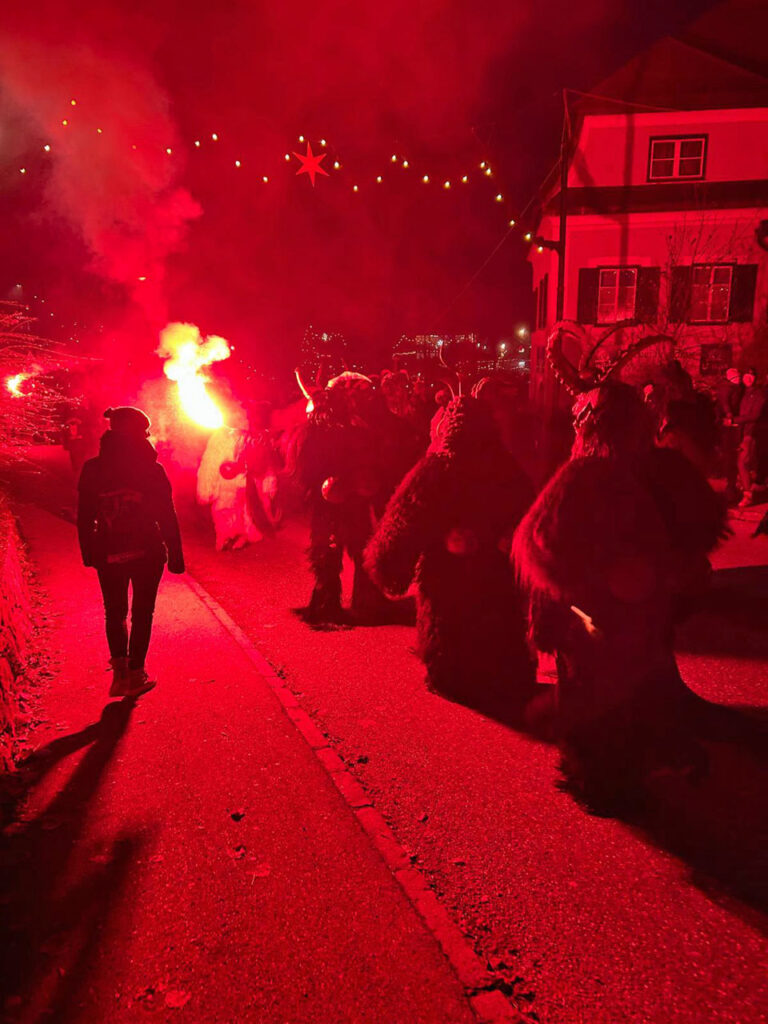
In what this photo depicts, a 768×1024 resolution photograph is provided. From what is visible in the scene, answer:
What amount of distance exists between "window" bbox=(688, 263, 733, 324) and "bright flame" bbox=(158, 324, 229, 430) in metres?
14.1

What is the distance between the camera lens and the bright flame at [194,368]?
37.6 feet

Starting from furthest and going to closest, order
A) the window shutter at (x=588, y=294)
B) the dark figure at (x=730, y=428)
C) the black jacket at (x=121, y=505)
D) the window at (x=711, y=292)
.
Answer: the window shutter at (x=588, y=294)
the window at (x=711, y=292)
the dark figure at (x=730, y=428)
the black jacket at (x=121, y=505)

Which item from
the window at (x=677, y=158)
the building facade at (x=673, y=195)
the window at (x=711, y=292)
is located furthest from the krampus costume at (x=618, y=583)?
the window at (x=677, y=158)

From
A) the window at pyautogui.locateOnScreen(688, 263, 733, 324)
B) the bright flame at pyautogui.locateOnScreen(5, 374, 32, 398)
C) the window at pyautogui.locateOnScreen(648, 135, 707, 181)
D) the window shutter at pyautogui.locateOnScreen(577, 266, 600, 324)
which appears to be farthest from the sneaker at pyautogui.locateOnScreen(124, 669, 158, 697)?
the window at pyautogui.locateOnScreen(648, 135, 707, 181)

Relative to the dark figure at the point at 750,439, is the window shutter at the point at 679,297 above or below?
above

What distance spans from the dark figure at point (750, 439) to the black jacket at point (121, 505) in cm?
946

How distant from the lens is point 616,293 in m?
21.9

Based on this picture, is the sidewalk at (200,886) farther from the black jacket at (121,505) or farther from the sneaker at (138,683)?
the black jacket at (121,505)

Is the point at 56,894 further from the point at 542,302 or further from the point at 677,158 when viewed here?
the point at 542,302

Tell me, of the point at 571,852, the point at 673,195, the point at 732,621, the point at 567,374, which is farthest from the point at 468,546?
the point at 673,195

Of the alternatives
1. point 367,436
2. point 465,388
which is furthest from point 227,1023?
point 465,388

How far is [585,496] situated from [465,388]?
18.7 ft

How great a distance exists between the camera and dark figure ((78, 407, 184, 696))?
5.42 metres

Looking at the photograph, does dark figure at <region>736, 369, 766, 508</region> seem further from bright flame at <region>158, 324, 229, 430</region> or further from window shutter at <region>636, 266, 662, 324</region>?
window shutter at <region>636, 266, 662, 324</region>
